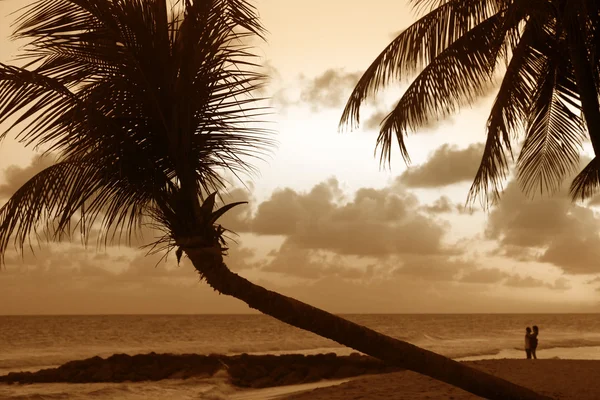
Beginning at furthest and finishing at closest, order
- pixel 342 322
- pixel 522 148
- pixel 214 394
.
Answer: pixel 214 394
pixel 522 148
pixel 342 322

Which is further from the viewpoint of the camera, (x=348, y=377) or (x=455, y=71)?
(x=348, y=377)

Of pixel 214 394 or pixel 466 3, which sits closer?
pixel 466 3

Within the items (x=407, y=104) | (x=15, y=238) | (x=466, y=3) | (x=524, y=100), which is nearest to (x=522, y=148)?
(x=524, y=100)

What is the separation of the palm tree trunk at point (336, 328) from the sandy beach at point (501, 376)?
145 inches

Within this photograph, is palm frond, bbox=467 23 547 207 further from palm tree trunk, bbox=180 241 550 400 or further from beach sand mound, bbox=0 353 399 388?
beach sand mound, bbox=0 353 399 388

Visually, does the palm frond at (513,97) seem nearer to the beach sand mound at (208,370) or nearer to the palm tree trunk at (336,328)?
the palm tree trunk at (336,328)

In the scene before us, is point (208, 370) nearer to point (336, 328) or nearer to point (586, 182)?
point (586, 182)

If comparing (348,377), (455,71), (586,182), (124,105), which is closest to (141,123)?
(124,105)

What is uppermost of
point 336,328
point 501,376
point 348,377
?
point 336,328

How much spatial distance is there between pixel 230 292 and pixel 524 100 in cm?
531

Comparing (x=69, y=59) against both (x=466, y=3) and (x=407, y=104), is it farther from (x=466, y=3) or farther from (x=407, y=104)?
(x=407, y=104)

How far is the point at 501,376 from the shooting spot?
10.5 m

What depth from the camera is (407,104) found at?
8.05 metres

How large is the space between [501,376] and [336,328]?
716 cm
